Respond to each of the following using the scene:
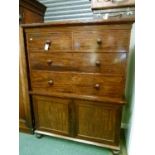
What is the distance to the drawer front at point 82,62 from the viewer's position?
4.18 ft

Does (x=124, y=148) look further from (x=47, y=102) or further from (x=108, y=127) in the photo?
(x=47, y=102)

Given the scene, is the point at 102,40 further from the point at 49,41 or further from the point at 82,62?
the point at 49,41

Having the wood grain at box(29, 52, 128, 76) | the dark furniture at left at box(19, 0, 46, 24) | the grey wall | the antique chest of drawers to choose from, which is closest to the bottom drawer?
the antique chest of drawers

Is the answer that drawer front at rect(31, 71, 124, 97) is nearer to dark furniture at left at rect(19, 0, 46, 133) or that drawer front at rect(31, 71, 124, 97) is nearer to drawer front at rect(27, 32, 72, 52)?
dark furniture at left at rect(19, 0, 46, 133)

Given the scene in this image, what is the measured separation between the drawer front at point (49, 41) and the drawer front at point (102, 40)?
8 cm

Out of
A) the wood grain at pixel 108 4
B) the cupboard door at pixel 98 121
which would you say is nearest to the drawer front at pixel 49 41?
the wood grain at pixel 108 4

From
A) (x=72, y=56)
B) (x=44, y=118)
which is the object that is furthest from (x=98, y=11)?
(x=44, y=118)

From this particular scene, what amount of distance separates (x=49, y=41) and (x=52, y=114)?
0.74m

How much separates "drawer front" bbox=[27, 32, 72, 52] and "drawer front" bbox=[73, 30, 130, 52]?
0.08 meters

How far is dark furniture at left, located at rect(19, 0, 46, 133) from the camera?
1.54 m

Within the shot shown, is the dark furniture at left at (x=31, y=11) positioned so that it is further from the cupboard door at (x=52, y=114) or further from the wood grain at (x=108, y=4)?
the cupboard door at (x=52, y=114)

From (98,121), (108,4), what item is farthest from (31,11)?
(98,121)

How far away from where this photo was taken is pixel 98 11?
5.03ft

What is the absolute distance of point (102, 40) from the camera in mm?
1271
